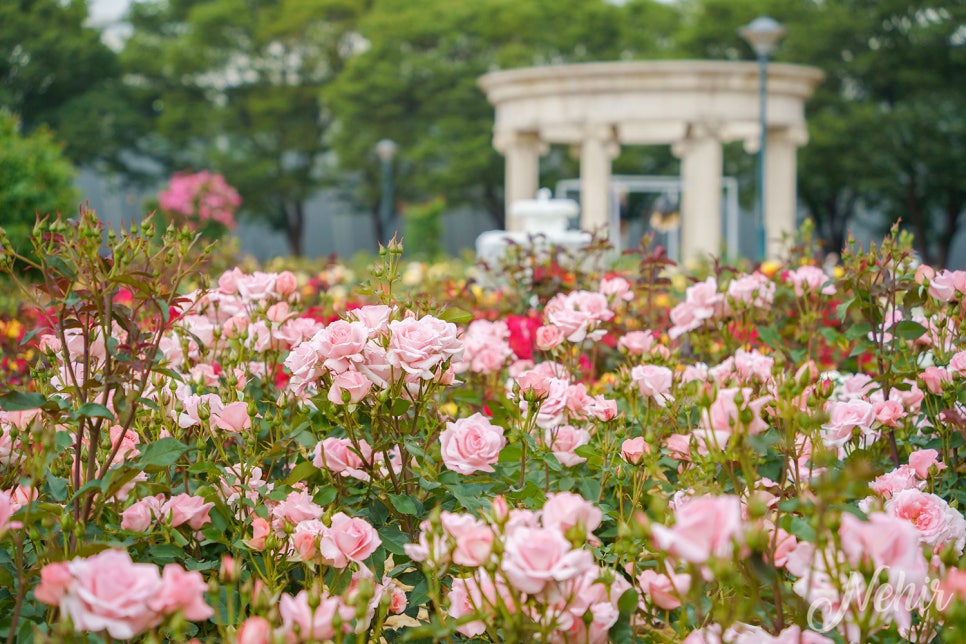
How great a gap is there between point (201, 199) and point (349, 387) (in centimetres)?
1513

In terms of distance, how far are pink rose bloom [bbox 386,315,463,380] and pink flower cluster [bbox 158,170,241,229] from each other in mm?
14582

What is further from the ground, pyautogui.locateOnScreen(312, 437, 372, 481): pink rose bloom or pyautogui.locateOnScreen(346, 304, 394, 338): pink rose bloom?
pyautogui.locateOnScreen(346, 304, 394, 338): pink rose bloom

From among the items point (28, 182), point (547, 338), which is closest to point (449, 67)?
point (28, 182)

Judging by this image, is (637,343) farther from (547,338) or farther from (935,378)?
(935,378)

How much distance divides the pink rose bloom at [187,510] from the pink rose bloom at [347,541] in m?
0.33

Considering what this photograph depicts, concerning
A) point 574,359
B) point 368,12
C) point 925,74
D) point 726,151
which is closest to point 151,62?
point 368,12

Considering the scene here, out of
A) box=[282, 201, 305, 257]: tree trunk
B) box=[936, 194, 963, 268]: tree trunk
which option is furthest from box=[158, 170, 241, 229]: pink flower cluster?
box=[936, 194, 963, 268]: tree trunk

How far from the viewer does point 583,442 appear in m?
2.19

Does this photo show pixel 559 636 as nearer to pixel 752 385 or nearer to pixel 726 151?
pixel 752 385

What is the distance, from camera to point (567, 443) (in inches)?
86.3

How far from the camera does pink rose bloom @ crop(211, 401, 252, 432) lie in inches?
74.1

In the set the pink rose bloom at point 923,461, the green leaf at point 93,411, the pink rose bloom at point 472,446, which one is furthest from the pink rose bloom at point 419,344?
the pink rose bloom at point 923,461

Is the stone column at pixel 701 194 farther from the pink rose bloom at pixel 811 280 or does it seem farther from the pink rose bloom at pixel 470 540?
the pink rose bloom at pixel 470 540

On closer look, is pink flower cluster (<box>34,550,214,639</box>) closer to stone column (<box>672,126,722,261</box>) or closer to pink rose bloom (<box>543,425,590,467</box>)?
pink rose bloom (<box>543,425,590,467</box>)
